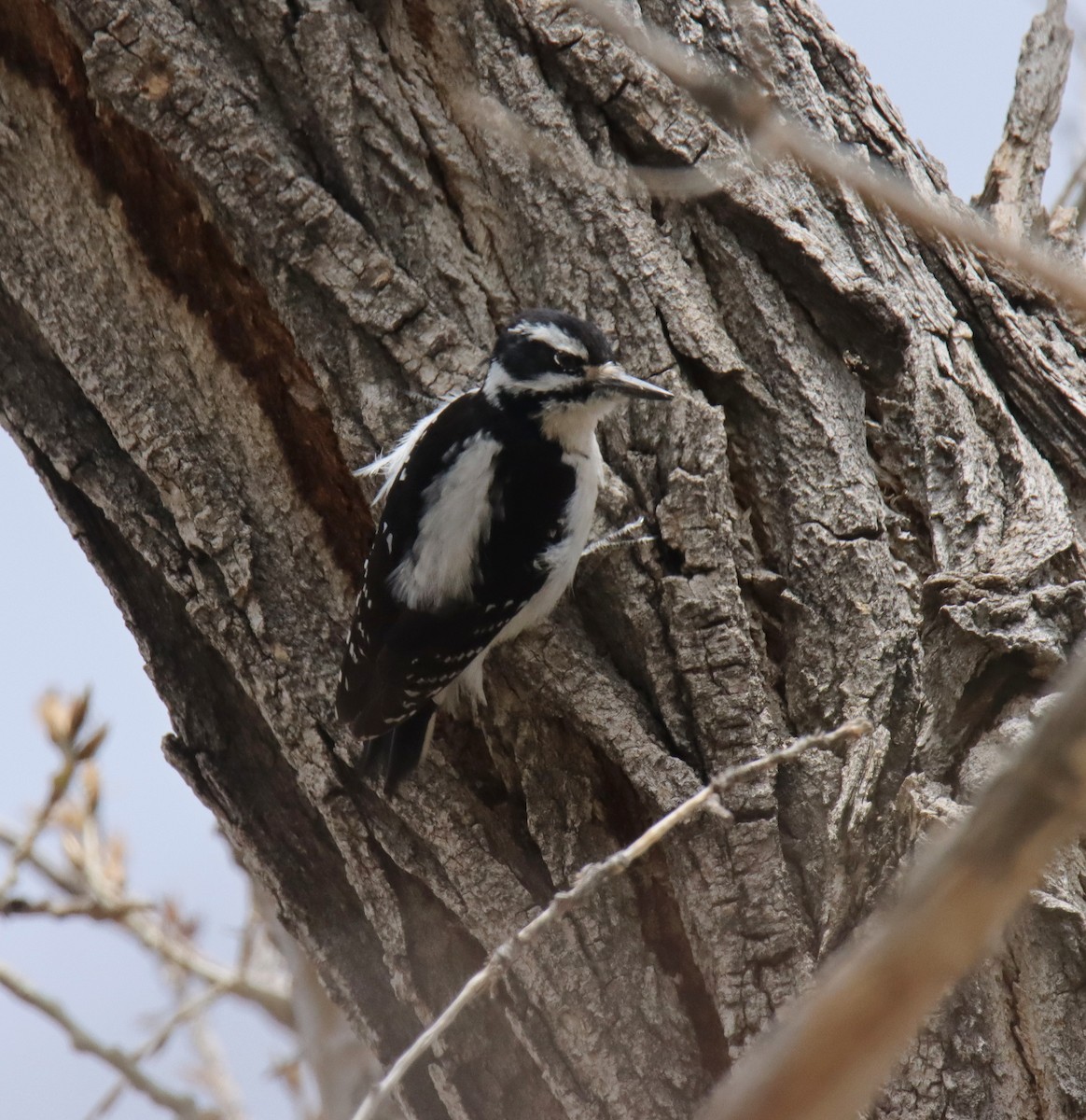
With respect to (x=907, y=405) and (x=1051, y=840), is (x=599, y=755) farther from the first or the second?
(x=1051, y=840)

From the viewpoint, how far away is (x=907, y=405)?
2680mm

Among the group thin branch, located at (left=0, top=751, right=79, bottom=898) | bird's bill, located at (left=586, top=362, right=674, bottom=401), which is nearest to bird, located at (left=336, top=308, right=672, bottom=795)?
bird's bill, located at (left=586, top=362, right=674, bottom=401)

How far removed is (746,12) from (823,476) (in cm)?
97

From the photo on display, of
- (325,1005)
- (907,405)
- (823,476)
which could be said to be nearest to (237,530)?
(823,476)

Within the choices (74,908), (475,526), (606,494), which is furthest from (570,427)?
(74,908)

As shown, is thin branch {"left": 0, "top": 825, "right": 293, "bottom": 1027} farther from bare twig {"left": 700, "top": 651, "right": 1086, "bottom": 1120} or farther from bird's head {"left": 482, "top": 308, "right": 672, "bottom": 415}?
bare twig {"left": 700, "top": 651, "right": 1086, "bottom": 1120}

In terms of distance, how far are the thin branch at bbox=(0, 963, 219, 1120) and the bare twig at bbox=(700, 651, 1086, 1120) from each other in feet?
12.3

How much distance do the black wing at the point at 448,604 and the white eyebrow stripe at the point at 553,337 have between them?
0.18 metres

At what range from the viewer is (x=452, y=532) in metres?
3.12

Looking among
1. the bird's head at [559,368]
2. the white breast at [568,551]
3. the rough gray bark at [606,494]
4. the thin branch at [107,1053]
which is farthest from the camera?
the thin branch at [107,1053]

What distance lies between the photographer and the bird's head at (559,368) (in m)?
2.68

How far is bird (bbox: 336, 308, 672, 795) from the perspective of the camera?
2693 millimetres

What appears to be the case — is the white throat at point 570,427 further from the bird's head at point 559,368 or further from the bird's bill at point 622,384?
the bird's bill at point 622,384

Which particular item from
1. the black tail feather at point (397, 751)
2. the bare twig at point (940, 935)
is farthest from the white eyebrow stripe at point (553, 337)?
the bare twig at point (940, 935)
